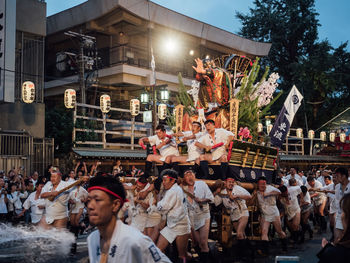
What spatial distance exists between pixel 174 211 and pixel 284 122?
606cm

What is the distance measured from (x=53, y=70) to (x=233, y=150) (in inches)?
951

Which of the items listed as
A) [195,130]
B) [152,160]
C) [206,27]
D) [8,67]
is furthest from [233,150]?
[206,27]

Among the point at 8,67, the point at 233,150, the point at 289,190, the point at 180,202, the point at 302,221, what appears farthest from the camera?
the point at 8,67

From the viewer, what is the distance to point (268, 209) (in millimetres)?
10047

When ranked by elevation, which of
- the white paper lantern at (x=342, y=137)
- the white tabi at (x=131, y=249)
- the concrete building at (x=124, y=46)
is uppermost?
the concrete building at (x=124, y=46)

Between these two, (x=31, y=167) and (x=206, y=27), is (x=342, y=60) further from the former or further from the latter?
(x=31, y=167)

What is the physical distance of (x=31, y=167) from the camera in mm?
19094

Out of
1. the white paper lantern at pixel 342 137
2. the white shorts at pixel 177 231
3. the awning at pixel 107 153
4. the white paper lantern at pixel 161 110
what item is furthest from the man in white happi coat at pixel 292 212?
the white paper lantern at pixel 342 137

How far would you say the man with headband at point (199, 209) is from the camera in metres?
8.39

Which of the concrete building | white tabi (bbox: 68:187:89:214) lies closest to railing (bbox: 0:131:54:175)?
the concrete building

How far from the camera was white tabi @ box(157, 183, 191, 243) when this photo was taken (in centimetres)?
720

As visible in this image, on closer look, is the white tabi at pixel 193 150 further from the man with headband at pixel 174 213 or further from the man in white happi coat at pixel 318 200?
the man in white happi coat at pixel 318 200

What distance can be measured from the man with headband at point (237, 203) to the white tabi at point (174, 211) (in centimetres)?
223

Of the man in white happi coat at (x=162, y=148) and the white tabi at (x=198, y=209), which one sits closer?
the white tabi at (x=198, y=209)
